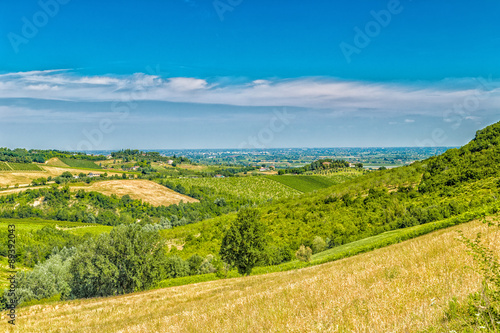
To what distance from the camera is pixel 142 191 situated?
185500 mm

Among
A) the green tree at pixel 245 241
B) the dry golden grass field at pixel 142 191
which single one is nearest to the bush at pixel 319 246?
the green tree at pixel 245 241

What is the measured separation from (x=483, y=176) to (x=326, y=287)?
7124 centimetres

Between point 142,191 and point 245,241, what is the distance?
16331 centimetres

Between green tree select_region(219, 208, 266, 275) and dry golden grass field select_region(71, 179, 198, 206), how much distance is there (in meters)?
144

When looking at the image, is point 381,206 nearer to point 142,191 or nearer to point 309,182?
point 309,182

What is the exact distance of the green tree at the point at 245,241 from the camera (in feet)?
120

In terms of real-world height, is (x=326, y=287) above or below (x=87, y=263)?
above

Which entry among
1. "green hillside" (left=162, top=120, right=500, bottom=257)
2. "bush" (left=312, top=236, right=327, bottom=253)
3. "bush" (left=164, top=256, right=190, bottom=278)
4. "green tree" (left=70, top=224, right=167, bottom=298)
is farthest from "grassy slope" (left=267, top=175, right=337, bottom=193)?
"green tree" (left=70, top=224, right=167, bottom=298)

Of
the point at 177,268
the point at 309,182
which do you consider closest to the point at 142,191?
the point at 309,182

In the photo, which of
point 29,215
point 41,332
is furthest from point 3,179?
point 41,332

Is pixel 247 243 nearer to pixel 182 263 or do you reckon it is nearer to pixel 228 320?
pixel 228 320

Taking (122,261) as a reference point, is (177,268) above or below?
below

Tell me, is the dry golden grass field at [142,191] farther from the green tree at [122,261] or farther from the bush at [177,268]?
the green tree at [122,261]

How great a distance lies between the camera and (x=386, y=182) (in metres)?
95.7
